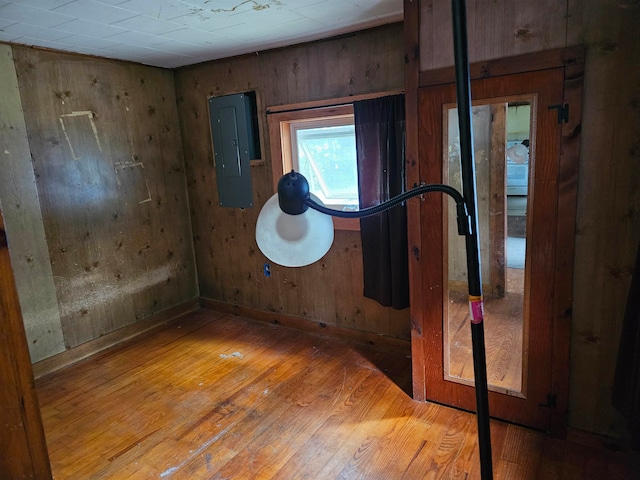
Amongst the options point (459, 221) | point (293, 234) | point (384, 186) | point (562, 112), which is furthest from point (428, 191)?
point (384, 186)

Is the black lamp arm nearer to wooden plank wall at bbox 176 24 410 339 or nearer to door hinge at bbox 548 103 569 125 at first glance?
door hinge at bbox 548 103 569 125

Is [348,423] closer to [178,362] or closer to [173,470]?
[173,470]

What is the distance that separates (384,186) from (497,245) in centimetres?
80

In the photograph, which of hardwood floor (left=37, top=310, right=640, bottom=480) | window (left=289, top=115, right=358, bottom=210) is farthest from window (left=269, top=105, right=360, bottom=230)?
hardwood floor (left=37, top=310, right=640, bottom=480)

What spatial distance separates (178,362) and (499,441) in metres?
2.21

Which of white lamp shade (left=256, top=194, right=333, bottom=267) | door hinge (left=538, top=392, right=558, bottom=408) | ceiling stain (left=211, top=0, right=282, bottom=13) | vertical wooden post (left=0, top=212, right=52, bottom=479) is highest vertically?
ceiling stain (left=211, top=0, right=282, bottom=13)

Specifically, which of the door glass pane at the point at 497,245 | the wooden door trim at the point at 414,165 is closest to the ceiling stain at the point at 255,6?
the wooden door trim at the point at 414,165

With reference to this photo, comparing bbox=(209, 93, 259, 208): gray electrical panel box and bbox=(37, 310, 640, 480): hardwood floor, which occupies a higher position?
bbox=(209, 93, 259, 208): gray electrical panel box

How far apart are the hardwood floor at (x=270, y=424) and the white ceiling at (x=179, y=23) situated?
2262mm

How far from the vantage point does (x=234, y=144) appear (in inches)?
143

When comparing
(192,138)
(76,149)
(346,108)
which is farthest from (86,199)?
(346,108)

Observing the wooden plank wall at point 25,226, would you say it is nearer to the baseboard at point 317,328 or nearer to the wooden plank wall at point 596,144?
the baseboard at point 317,328

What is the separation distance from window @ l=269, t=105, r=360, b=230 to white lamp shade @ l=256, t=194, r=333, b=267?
2262 millimetres

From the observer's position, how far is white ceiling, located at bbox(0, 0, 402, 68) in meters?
2.27
